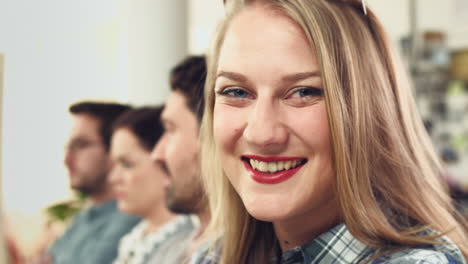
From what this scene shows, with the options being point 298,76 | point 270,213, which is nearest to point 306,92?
point 298,76

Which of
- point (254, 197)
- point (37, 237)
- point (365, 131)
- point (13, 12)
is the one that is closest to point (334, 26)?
point (365, 131)

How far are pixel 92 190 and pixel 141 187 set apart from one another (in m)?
0.13

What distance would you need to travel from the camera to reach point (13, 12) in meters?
0.91

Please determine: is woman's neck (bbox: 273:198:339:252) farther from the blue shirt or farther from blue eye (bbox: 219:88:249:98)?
the blue shirt

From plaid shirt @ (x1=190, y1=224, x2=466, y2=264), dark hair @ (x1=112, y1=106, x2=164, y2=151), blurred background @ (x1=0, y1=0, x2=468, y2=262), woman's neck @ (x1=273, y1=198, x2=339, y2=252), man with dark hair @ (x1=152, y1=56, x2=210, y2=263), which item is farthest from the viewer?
dark hair @ (x1=112, y1=106, x2=164, y2=151)

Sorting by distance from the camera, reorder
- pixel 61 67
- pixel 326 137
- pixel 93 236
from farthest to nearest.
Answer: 1. pixel 93 236
2. pixel 61 67
3. pixel 326 137

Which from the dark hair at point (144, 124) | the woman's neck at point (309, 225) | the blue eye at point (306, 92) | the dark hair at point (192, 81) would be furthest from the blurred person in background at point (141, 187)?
the blue eye at point (306, 92)

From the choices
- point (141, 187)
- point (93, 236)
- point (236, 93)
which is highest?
point (236, 93)

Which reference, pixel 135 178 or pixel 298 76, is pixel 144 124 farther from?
pixel 298 76

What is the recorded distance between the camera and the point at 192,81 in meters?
1.06

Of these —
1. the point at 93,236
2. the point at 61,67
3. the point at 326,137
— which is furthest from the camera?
the point at 93,236

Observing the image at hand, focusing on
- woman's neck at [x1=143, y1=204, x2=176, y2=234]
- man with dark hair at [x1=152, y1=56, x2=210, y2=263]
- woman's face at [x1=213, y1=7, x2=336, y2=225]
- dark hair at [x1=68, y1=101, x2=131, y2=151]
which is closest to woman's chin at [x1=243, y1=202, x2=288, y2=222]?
woman's face at [x1=213, y1=7, x2=336, y2=225]

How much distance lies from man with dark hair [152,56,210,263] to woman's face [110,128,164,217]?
0.04 meters

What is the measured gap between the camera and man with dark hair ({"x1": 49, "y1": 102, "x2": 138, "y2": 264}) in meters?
1.11
